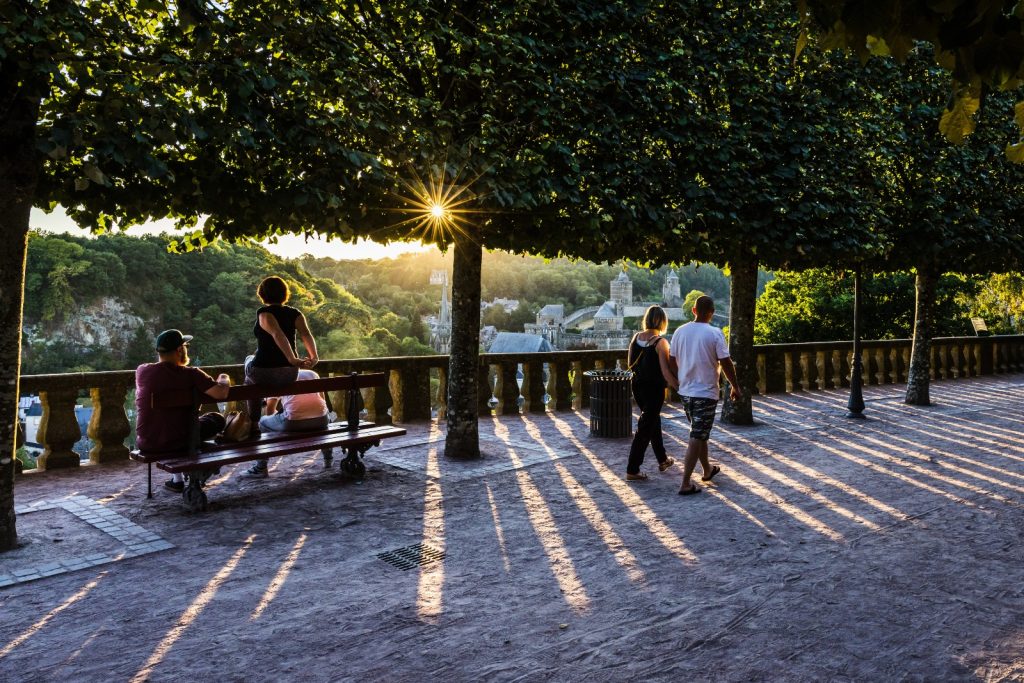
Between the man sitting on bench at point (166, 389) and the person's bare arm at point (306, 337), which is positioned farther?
the person's bare arm at point (306, 337)

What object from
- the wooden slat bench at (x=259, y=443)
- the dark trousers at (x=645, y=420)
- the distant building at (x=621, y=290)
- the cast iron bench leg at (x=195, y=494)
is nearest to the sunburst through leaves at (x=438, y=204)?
the wooden slat bench at (x=259, y=443)

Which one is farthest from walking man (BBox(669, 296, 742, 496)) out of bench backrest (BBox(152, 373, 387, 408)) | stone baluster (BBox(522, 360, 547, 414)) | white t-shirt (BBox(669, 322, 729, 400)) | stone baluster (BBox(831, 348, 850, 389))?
stone baluster (BBox(831, 348, 850, 389))

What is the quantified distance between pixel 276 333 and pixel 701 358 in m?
4.28

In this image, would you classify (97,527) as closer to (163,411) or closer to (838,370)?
(163,411)

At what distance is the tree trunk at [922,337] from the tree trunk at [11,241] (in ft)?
47.3

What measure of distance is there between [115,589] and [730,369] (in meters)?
5.55

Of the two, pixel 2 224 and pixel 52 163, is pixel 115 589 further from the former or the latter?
pixel 52 163

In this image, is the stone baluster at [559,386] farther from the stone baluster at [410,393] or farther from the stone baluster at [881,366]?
the stone baluster at [881,366]

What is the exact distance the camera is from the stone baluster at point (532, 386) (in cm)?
1341

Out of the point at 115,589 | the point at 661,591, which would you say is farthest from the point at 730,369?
the point at 115,589

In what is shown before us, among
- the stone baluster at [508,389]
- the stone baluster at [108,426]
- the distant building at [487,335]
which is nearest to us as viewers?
the stone baluster at [108,426]

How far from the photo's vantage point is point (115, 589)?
4902 mm

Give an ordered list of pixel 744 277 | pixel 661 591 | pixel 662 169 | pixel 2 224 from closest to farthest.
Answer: pixel 661 591 < pixel 2 224 < pixel 662 169 < pixel 744 277

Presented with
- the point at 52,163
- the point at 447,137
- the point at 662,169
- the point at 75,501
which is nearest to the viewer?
the point at 52,163
